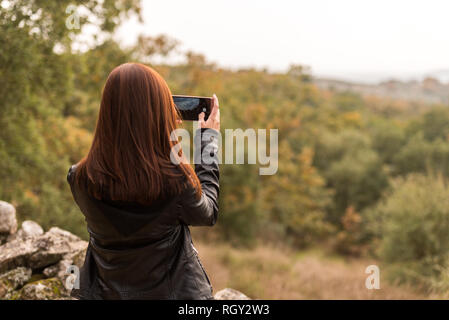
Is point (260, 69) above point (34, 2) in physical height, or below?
above

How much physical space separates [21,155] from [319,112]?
2944 centimetres

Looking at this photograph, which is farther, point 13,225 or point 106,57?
point 106,57

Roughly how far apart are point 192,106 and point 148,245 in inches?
27.0

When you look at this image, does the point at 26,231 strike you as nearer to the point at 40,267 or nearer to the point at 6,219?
the point at 6,219

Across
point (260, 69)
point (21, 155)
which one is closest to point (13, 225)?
point (21, 155)

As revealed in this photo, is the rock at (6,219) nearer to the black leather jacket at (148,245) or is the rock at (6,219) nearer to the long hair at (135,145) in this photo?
the black leather jacket at (148,245)

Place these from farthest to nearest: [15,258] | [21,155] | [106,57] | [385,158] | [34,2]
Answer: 1. [385,158]
2. [106,57]
3. [21,155]
4. [34,2]
5. [15,258]

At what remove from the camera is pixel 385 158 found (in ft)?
108

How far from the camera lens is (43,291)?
143 inches

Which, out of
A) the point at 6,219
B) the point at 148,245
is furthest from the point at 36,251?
the point at 148,245
